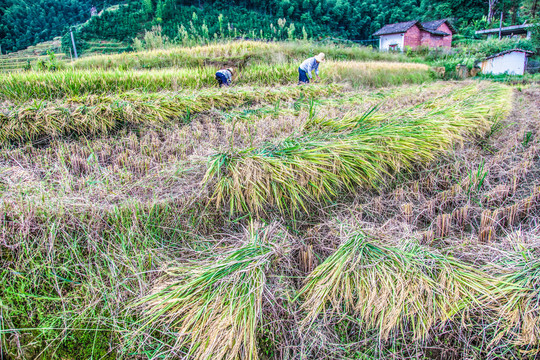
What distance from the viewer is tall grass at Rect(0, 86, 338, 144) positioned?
11.0 feet

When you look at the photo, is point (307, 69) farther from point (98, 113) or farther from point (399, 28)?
point (399, 28)

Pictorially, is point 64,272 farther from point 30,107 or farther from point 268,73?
point 268,73

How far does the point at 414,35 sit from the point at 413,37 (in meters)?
0.24

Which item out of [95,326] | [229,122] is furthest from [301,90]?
[95,326]

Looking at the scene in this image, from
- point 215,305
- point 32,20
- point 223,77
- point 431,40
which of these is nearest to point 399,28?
point 431,40

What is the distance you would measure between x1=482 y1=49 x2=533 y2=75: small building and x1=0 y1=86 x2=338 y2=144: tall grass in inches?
851

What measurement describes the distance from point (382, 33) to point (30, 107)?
111ft

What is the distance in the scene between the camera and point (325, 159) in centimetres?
257

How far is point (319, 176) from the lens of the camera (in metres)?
2.59

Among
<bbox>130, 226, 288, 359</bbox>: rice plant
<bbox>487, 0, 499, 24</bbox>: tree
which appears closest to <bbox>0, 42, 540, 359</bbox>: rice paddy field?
<bbox>130, 226, 288, 359</bbox>: rice plant

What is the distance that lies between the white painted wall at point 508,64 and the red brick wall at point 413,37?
9524mm

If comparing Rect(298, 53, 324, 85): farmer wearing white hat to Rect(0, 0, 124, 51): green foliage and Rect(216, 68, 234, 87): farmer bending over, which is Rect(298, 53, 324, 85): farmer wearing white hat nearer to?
Rect(216, 68, 234, 87): farmer bending over

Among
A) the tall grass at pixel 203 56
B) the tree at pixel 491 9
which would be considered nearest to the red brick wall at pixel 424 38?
the tree at pixel 491 9

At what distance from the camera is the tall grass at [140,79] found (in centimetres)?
428
